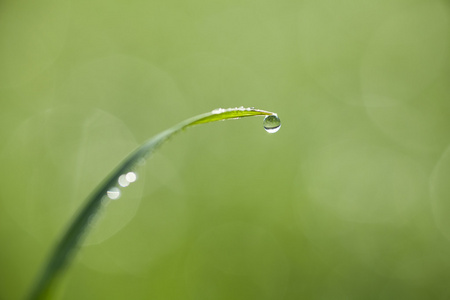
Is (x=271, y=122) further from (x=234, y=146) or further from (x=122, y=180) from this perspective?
(x=234, y=146)

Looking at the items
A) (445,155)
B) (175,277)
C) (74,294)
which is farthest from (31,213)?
(445,155)

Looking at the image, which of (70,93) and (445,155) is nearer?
(445,155)

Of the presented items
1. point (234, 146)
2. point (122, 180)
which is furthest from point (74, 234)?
point (234, 146)

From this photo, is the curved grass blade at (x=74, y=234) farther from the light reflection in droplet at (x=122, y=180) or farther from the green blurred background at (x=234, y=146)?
the green blurred background at (x=234, y=146)

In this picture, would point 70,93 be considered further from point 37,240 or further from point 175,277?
point 175,277

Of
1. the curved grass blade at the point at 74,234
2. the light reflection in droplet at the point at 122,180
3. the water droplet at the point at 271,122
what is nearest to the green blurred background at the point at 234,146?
the water droplet at the point at 271,122

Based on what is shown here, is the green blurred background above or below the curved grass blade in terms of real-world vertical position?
above

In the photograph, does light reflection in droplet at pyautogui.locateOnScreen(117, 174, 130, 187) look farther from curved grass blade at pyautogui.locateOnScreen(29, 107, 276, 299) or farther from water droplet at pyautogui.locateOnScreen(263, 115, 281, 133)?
water droplet at pyautogui.locateOnScreen(263, 115, 281, 133)

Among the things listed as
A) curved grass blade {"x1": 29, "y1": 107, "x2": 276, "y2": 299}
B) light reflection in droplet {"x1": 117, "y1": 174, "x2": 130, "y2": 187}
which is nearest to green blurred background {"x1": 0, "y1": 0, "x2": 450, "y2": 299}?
light reflection in droplet {"x1": 117, "y1": 174, "x2": 130, "y2": 187}
